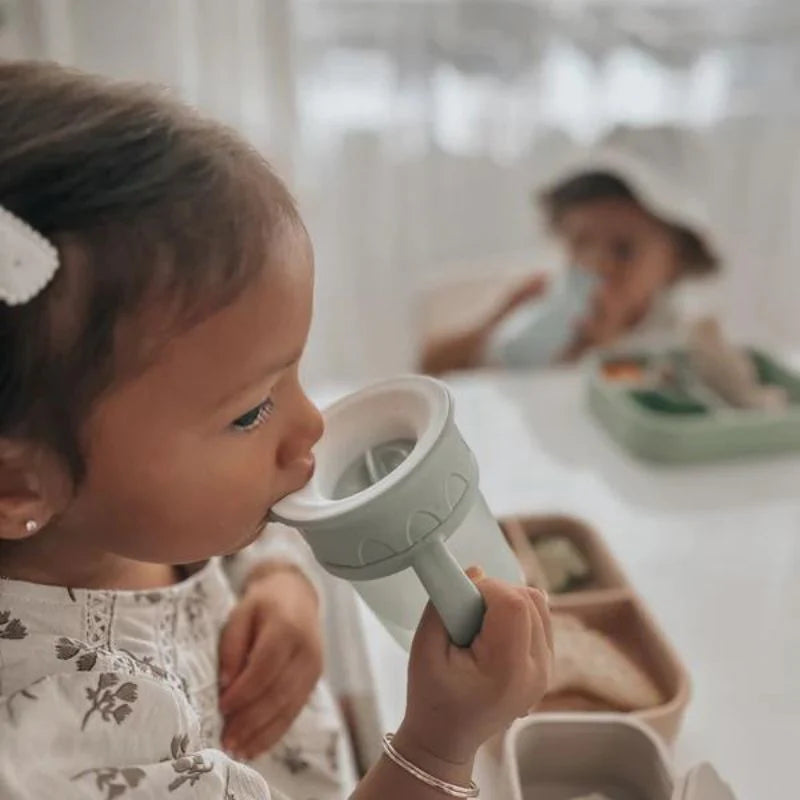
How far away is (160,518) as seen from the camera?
1.52ft

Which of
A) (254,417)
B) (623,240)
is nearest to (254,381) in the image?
(254,417)

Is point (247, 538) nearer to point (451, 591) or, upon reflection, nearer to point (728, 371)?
point (451, 591)

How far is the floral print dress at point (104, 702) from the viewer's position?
0.43m

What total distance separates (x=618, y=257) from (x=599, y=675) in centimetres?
91

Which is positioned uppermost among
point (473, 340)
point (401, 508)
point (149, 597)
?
point (401, 508)

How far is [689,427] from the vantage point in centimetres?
96

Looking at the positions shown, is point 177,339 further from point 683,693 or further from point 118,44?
point 118,44

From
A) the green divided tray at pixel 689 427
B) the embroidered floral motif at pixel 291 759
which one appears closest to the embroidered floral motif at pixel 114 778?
the embroidered floral motif at pixel 291 759

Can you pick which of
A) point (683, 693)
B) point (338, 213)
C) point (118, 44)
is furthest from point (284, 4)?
point (683, 693)

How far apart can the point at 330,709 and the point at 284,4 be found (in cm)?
114

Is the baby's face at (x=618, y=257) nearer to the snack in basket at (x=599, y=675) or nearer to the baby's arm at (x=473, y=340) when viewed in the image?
the baby's arm at (x=473, y=340)

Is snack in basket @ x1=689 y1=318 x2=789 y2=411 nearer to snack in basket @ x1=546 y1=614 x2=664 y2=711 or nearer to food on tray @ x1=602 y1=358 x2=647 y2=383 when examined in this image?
food on tray @ x1=602 y1=358 x2=647 y2=383

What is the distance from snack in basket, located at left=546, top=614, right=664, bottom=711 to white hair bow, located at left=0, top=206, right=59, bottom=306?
0.38 metres

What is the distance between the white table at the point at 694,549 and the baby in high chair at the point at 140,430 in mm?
184
